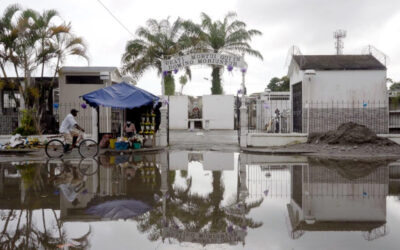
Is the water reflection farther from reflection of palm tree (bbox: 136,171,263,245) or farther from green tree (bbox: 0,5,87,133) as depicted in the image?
green tree (bbox: 0,5,87,133)

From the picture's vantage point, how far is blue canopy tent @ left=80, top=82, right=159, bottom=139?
15375 millimetres

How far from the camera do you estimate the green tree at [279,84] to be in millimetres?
53969

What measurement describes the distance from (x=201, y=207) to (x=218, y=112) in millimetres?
24887

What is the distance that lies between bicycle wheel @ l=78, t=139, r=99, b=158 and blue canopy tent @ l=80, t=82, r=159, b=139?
5.93ft

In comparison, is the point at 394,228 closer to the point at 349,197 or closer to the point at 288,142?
the point at 349,197

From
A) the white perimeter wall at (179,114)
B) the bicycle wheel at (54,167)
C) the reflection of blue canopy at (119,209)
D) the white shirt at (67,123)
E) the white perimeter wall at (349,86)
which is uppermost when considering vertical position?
the white perimeter wall at (349,86)

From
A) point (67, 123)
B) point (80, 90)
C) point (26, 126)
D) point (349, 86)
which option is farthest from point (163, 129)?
point (349, 86)

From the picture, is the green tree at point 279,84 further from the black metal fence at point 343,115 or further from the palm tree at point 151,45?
the black metal fence at point 343,115

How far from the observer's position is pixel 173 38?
2767 centimetres

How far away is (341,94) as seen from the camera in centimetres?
1845

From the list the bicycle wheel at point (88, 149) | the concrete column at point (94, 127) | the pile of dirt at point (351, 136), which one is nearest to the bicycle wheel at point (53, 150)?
→ the bicycle wheel at point (88, 149)

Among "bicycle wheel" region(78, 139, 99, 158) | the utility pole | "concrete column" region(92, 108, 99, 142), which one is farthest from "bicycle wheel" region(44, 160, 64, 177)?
the utility pole

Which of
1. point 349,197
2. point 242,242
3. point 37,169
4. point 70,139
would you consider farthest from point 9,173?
point 349,197

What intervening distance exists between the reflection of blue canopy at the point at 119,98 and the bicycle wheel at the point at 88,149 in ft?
5.94
